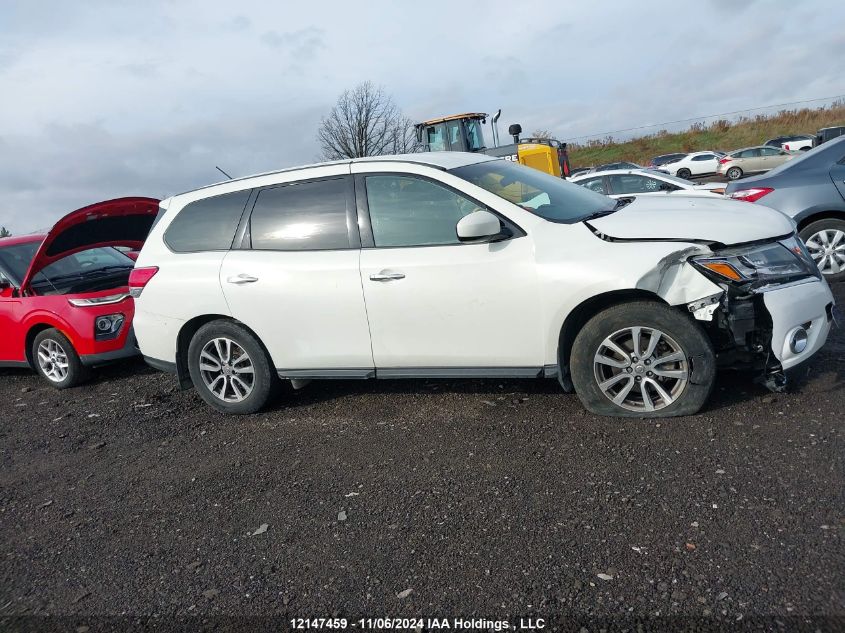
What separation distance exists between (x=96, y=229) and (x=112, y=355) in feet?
4.40

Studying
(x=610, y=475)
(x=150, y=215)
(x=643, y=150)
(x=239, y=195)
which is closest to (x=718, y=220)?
(x=610, y=475)

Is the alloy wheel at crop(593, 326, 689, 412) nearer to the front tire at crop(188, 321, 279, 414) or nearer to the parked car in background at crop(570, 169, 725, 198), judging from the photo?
the front tire at crop(188, 321, 279, 414)

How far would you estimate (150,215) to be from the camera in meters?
7.27

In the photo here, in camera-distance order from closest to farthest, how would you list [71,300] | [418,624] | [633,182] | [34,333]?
[418,624] < [71,300] < [34,333] < [633,182]

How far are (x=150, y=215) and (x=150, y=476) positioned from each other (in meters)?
3.71

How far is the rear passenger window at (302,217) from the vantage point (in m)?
4.80

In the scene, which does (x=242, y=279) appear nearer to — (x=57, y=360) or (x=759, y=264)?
(x=57, y=360)

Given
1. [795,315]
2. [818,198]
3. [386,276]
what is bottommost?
[795,315]

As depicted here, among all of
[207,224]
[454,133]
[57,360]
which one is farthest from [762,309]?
[454,133]

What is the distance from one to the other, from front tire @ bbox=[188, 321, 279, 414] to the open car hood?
89.8 inches

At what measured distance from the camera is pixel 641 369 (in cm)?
412

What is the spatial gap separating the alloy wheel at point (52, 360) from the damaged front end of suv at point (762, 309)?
608 centimetres

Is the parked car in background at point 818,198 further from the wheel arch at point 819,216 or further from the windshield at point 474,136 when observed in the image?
the windshield at point 474,136

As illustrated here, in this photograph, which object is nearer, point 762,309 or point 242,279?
point 762,309
